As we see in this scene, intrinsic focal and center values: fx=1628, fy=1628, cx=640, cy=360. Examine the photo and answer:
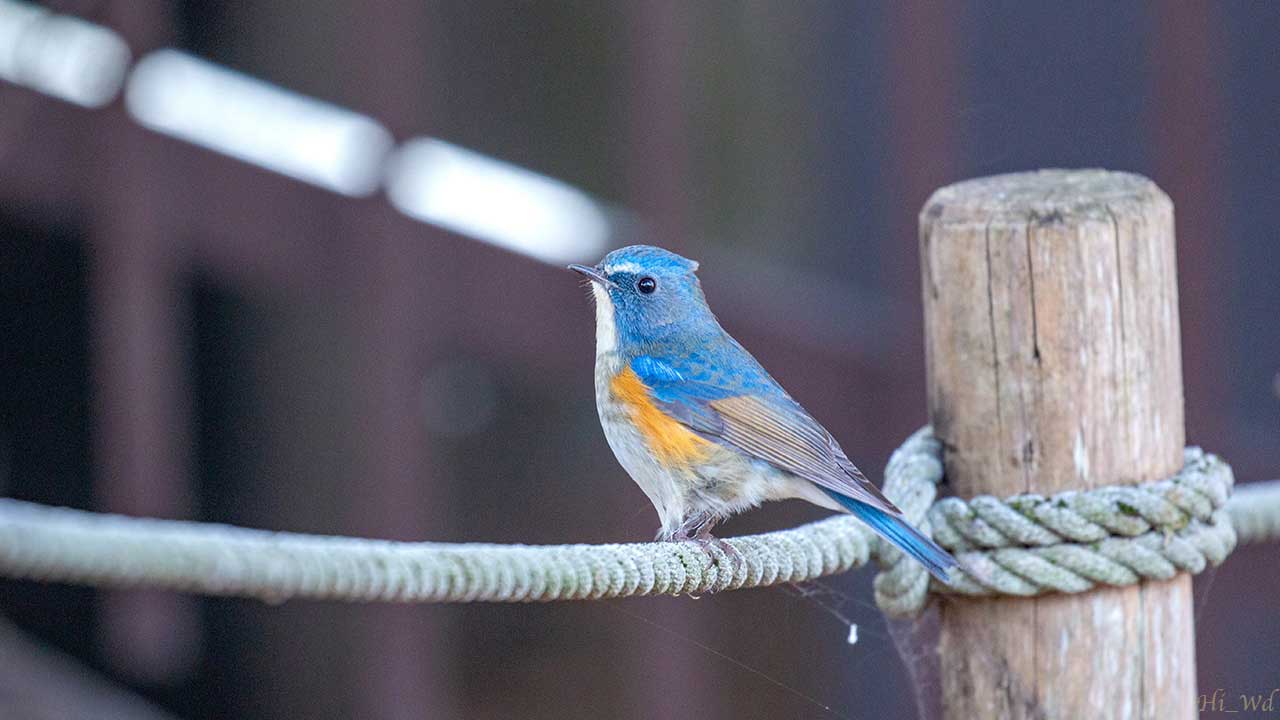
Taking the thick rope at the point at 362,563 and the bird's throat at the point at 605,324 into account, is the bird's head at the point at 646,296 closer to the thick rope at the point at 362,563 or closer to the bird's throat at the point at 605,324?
Result: the bird's throat at the point at 605,324

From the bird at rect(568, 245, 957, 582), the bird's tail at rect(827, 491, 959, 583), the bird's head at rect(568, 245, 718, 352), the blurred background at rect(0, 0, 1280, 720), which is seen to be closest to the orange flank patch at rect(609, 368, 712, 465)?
the bird at rect(568, 245, 957, 582)

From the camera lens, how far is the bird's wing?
130 inches

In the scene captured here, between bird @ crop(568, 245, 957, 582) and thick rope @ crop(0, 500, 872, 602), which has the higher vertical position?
bird @ crop(568, 245, 957, 582)

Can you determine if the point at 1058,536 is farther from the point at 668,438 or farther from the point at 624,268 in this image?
the point at 624,268

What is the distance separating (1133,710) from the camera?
2.80 m

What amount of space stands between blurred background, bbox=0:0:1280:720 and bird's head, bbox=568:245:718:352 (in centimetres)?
125

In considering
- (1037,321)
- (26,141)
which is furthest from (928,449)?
(26,141)

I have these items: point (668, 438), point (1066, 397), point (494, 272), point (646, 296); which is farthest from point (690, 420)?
point (494, 272)

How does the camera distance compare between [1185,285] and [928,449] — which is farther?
[1185,285]

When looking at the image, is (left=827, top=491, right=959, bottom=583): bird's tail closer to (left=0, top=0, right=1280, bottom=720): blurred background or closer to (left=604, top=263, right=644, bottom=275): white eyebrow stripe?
(left=604, top=263, right=644, bottom=275): white eyebrow stripe

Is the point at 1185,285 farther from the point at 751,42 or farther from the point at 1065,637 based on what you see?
the point at 1065,637

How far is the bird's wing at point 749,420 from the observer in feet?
10.8

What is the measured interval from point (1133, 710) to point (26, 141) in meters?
3.92

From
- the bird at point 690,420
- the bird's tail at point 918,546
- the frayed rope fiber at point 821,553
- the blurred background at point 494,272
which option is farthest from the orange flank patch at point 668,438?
the blurred background at point 494,272
